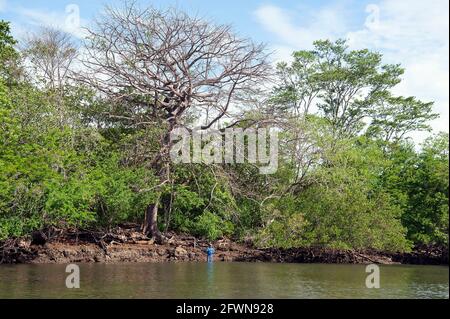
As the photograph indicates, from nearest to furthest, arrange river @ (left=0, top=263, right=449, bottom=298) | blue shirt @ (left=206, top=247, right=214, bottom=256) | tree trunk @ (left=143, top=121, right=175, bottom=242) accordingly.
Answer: river @ (left=0, top=263, right=449, bottom=298) → blue shirt @ (left=206, top=247, right=214, bottom=256) → tree trunk @ (left=143, top=121, right=175, bottom=242)

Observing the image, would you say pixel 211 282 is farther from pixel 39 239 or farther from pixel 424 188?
pixel 424 188

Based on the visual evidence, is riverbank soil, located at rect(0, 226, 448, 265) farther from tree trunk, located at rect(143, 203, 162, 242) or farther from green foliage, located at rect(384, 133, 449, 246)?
Answer: green foliage, located at rect(384, 133, 449, 246)

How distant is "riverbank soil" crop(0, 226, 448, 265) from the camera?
27.5 meters

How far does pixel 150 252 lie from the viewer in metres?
29.9

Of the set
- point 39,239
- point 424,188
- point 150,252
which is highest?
point 424,188

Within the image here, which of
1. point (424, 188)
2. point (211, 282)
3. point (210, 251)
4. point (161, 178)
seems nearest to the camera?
point (211, 282)

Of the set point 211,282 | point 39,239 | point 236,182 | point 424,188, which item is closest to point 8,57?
point 39,239

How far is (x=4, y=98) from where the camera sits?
Result: 22.5 meters

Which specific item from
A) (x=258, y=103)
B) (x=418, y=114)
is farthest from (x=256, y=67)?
(x=418, y=114)

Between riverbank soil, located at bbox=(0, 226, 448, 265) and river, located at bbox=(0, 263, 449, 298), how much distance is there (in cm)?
235

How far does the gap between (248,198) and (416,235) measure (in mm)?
10224

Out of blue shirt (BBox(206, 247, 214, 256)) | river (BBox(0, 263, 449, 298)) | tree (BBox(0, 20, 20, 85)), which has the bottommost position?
river (BBox(0, 263, 449, 298))

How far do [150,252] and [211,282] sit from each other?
36.1ft

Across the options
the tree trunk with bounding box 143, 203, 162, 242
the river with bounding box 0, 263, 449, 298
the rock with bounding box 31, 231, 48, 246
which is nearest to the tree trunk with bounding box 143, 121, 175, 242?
the tree trunk with bounding box 143, 203, 162, 242
